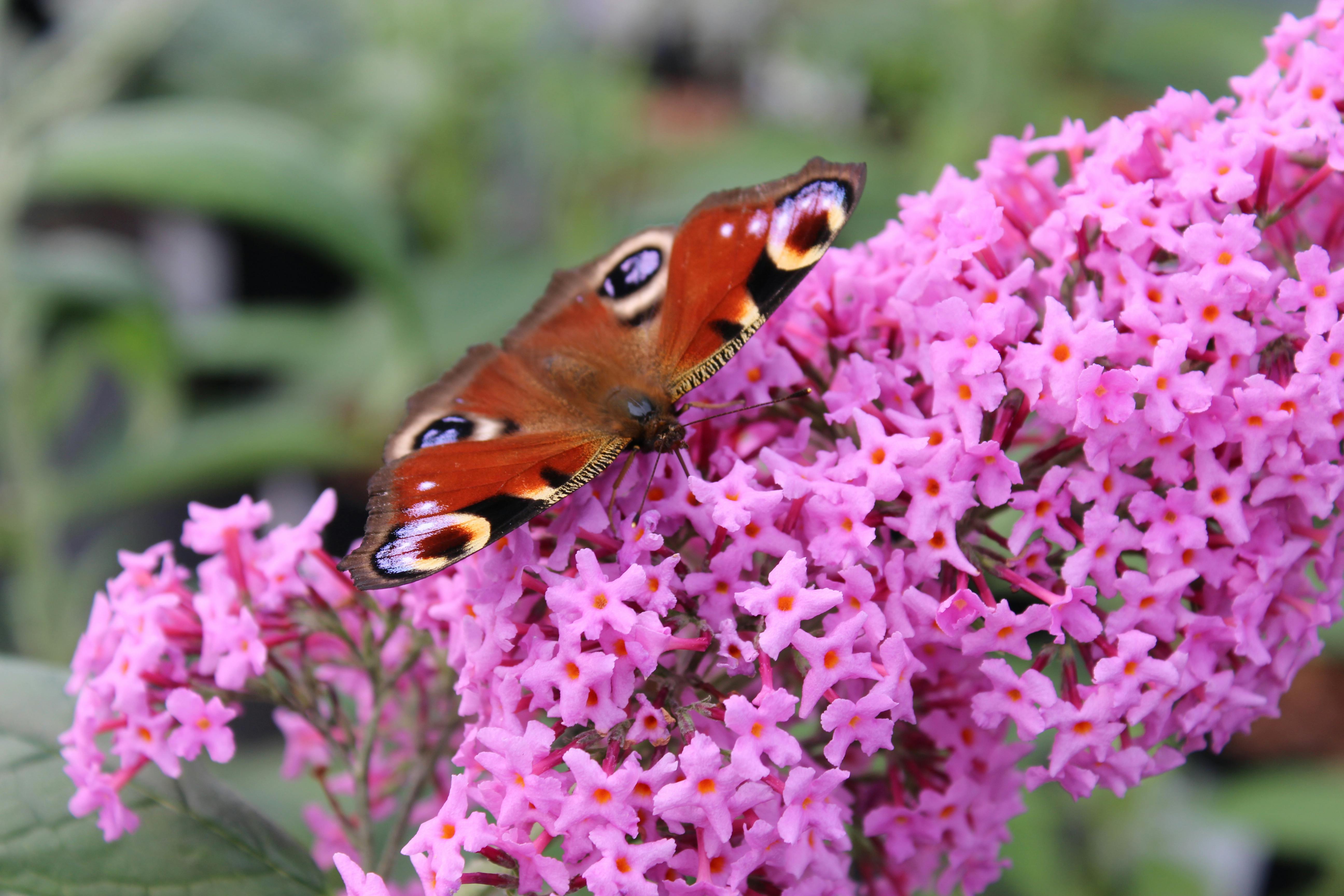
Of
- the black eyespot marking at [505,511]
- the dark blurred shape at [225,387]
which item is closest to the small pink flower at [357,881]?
the black eyespot marking at [505,511]

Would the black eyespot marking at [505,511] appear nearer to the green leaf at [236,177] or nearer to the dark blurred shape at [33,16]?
the green leaf at [236,177]

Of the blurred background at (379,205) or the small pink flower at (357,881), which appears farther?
the blurred background at (379,205)

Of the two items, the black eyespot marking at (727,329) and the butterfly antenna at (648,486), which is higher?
the black eyespot marking at (727,329)

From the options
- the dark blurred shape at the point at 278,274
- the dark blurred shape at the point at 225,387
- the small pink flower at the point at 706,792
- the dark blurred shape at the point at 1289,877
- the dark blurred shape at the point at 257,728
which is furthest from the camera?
the dark blurred shape at the point at 278,274

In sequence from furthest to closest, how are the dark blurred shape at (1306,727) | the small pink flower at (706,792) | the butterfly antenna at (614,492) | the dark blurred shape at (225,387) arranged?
1. the dark blurred shape at (225,387)
2. the dark blurred shape at (1306,727)
3. the butterfly antenna at (614,492)
4. the small pink flower at (706,792)

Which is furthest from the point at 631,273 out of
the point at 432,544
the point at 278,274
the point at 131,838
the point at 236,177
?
the point at 278,274

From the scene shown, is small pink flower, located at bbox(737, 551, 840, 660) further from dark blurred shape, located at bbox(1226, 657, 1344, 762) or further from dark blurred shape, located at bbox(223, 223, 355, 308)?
dark blurred shape, located at bbox(223, 223, 355, 308)

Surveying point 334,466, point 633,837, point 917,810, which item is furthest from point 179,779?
point 334,466
